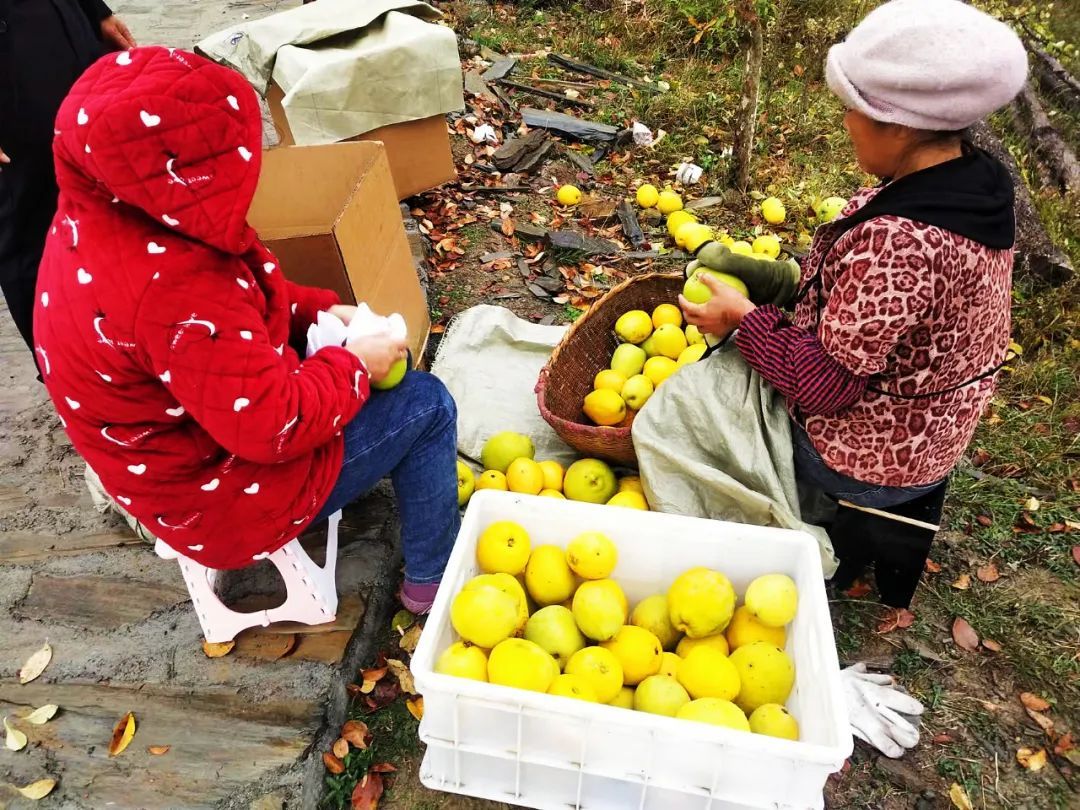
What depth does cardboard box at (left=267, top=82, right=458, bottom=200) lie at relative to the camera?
492 centimetres

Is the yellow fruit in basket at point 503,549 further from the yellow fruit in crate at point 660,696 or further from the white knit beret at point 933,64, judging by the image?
the white knit beret at point 933,64

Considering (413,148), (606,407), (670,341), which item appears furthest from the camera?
(413,148)

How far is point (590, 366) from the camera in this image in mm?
3703

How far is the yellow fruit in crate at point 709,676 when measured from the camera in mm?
2055

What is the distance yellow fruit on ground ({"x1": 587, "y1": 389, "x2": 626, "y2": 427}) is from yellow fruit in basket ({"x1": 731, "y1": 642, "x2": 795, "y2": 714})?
4.53 ft

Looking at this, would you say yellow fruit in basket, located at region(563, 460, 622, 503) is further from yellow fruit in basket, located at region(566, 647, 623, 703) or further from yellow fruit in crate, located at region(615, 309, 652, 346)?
yellow fruit in basket, located at region(566, 647, 623, 703)

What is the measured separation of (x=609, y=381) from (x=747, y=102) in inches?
122

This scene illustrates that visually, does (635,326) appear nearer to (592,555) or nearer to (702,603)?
(592,555)

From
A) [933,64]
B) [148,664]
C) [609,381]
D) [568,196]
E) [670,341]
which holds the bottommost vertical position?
[568,196]

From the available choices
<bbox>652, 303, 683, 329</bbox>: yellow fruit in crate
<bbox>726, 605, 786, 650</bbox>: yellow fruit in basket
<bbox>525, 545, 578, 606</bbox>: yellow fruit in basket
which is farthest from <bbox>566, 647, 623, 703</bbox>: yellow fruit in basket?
<bbox>652, 303, 683, 329</bbox>: yellow fruit in crate

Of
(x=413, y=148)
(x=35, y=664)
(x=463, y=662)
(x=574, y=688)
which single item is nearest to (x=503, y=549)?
(x=463, y=662)

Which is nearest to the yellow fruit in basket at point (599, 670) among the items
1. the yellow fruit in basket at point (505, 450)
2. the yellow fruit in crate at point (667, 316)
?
the yellow fruit in basket at point (505, 450)

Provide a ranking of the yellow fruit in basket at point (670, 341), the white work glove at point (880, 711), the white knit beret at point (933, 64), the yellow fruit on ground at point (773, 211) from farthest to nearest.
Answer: the yellow fruit on ground at point (773, 211) → the yellow fruit in basket at point (670, 341) → the white work glove at point (880, 711) → the white knit beret at point (933, 64)

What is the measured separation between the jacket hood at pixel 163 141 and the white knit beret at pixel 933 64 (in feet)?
5.45
